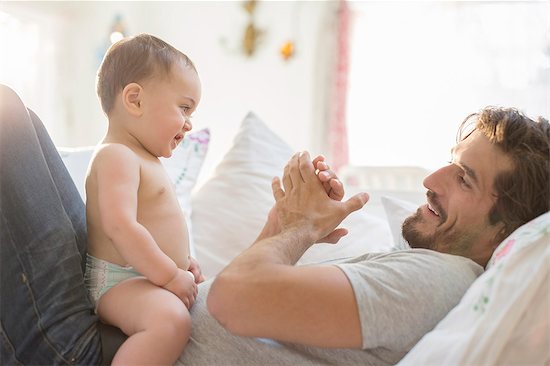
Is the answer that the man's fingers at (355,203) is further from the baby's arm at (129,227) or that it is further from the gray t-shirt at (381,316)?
the baby's arm at (129,227)

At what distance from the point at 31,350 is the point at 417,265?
75 cm

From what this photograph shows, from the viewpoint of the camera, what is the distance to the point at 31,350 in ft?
3.58

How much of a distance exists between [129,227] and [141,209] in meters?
0.11

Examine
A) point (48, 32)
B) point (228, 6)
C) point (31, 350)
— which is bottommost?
point (31, 350)

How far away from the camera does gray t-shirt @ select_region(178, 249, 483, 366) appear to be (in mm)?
988

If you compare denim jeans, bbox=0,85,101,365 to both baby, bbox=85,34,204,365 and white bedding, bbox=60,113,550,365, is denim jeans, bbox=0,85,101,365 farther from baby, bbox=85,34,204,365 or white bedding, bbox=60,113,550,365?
white bedding, bbox=60,113,550,365

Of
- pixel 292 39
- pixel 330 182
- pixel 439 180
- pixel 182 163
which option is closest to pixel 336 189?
pixel 330 182

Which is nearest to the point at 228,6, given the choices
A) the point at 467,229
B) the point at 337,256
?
the point at 337,256

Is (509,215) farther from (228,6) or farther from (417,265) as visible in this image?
(228,6)

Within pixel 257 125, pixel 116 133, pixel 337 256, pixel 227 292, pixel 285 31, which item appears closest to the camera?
pixel 227 292

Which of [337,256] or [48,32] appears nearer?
[337,256]

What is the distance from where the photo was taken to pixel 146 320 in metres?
1.09

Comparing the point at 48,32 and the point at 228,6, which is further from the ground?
the point at 228,6

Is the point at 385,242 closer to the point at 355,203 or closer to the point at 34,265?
the point at 355,203
